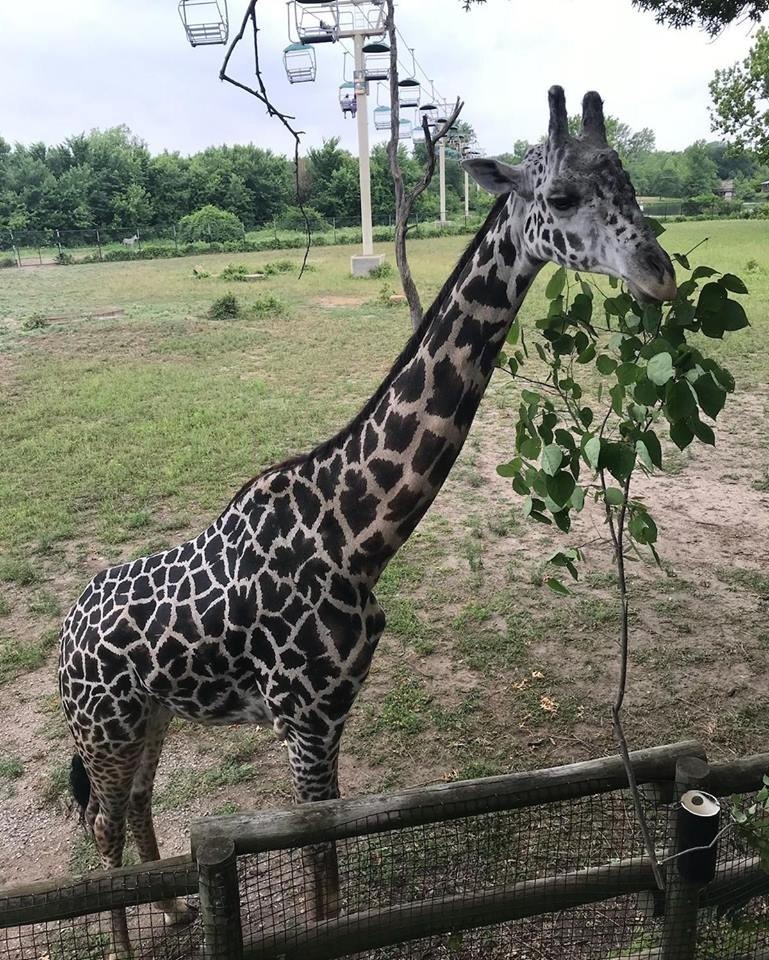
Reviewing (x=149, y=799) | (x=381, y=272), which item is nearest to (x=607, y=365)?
(x=149, y=799)

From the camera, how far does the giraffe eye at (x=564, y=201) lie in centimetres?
201

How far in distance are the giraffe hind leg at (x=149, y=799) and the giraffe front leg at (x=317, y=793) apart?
58cm

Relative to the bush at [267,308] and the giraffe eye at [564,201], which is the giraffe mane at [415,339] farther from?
the bush at [267,308]

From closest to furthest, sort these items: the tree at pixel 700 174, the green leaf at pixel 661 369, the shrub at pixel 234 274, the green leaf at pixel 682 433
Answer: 1. the green leaf at pixel 661 369
2. the green leaf at pixel 682 433
3. the shrub at pixel 234 274
4. the tree at pixel 700 174

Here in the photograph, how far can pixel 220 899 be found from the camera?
2.05m

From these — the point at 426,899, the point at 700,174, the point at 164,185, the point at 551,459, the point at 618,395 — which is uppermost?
the point at 700,174

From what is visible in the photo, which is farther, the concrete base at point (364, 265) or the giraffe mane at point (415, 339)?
the concrete base at point (364, 265)

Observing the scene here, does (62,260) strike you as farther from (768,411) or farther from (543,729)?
(543,729)

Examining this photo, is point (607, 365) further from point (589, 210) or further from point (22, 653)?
point (22, 653)

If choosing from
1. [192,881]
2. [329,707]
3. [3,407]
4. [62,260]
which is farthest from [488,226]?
[62,260]

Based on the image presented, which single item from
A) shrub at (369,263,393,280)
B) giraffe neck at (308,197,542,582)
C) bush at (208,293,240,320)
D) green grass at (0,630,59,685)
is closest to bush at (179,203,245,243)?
shrub at (369,263,393,280)

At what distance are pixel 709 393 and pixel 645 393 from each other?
0.48 feet

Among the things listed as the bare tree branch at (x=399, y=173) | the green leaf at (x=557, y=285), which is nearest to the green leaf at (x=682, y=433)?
the green leaf at (x=557, y=285)

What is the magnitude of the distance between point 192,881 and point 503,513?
5218 millimetres
